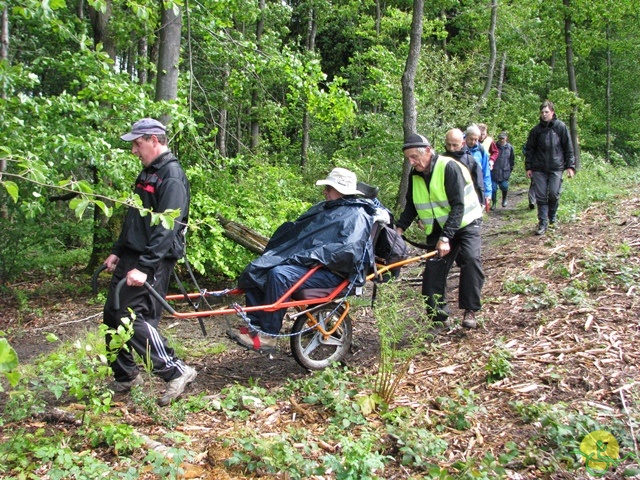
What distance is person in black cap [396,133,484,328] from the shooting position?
5.68 metres

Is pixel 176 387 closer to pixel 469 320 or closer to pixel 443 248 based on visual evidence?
pixel 443 248

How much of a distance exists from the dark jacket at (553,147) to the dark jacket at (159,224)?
6.84 metres

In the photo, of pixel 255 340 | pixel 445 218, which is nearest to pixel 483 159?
pixel 445 218

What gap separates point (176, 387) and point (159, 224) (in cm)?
138

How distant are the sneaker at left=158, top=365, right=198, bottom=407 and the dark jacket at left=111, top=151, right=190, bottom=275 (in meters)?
0.96

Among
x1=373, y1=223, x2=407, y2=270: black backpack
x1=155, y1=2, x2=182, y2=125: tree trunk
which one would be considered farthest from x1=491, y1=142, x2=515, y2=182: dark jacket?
x1=373, y1=223, x2=407, y2=270: black backpack

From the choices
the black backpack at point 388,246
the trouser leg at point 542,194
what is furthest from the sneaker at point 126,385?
the trouser leg at point 542,194

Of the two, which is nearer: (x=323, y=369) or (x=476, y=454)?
(x=476, y=454)

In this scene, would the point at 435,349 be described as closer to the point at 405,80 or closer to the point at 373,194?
the point at 373,194

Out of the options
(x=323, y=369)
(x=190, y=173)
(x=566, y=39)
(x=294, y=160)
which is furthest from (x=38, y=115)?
(x=566, y=39)

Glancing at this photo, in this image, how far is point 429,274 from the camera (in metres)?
5.89

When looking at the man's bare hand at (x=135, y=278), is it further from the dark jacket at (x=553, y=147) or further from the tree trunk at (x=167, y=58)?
the dark jacket at (x=553, y=147)

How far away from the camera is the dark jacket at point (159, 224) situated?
4.42 meters

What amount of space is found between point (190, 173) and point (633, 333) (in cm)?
591
